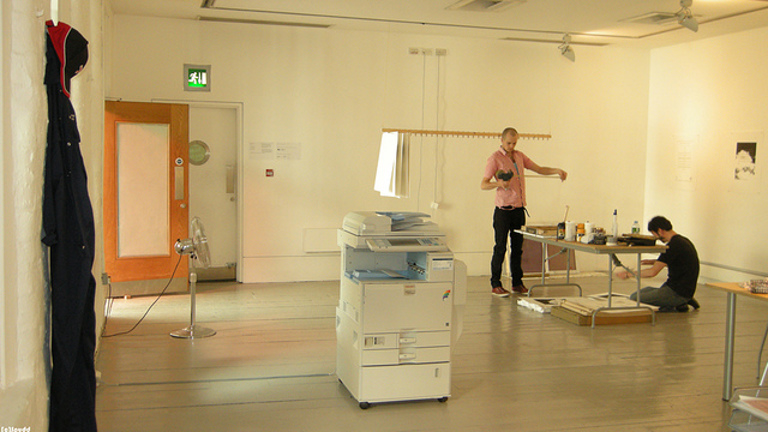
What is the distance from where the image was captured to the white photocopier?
12.8 ft

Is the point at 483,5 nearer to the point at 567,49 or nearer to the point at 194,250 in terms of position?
the point at 567,49

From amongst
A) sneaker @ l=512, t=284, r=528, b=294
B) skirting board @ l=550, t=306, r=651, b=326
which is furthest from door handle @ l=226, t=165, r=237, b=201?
skirting board @ l=550, t=306, r=651, b=326

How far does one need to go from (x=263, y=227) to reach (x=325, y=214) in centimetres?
75

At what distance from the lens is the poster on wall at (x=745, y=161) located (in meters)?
7.63

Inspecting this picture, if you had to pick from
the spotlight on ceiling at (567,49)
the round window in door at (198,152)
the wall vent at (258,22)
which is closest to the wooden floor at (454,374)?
the round window in door at (198,152)

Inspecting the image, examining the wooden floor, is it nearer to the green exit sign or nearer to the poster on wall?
the poster on wall

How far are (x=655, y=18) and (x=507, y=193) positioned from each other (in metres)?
2.44

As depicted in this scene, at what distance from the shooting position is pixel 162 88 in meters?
7.48

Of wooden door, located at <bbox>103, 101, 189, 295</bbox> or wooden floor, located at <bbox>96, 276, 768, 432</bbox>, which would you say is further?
wooden door, located at <bbox>103, 101, 189, 295</bbox>

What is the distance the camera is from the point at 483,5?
22.1 ft

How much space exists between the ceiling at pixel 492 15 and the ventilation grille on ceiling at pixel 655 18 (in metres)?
A: 0.01

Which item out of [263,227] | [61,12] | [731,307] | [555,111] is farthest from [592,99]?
[61,12]

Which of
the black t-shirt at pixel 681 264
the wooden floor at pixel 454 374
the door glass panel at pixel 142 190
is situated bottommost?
the wooden floor at pixel 454 374

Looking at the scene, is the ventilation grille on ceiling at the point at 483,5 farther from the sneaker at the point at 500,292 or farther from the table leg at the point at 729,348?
the table leg at the point at 729,348
